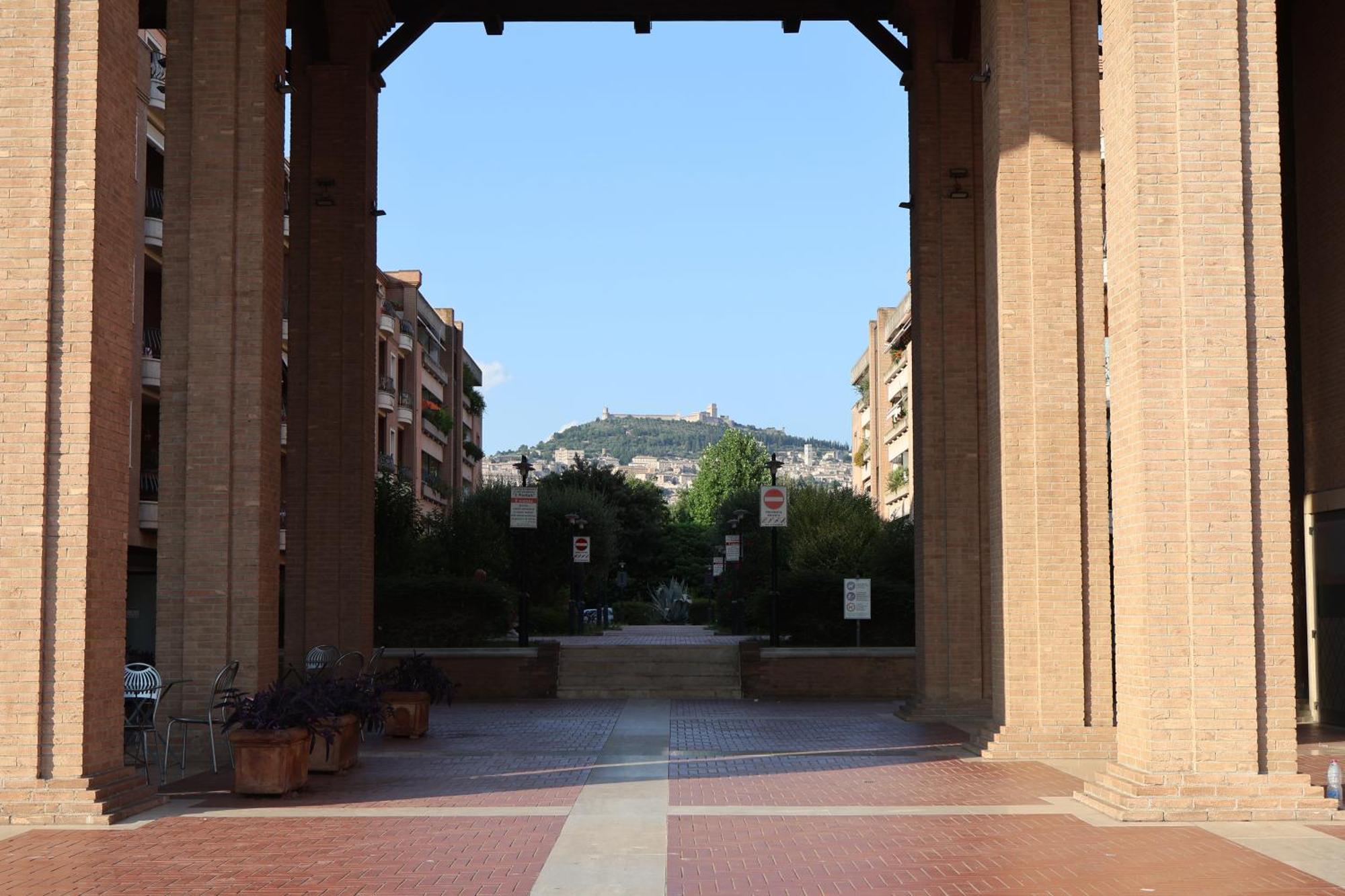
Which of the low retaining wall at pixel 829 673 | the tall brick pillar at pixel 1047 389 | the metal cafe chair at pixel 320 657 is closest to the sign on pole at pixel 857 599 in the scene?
the low retaining wall at pixel 829 673

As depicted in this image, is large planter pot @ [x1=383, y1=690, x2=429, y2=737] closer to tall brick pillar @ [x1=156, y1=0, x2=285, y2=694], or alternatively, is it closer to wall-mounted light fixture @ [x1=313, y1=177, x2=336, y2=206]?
tall brick pillar @ [x1=156, y1=0, x2=285, y2=694]

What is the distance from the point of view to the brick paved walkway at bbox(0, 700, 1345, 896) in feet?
28.7

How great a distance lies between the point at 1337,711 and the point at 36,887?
53.7 ft

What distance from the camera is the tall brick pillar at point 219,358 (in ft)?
49.8

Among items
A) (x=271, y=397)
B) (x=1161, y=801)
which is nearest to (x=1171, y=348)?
(x=1161, y=801)

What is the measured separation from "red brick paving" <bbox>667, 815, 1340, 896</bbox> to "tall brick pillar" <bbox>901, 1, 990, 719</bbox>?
29.3 feet

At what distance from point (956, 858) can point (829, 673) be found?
1570cm

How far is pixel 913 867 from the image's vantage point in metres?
9.16

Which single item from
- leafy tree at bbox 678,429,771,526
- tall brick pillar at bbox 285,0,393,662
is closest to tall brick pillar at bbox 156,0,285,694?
tall brick pillar at bbox 285,0,393,662

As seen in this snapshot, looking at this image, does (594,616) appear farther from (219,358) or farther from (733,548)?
(219,358)

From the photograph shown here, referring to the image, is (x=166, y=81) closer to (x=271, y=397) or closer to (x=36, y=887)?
(x=271, y=397)

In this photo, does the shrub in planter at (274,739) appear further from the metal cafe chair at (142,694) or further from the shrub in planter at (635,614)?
the shrub in planter at (635,614)

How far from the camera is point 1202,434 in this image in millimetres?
11273

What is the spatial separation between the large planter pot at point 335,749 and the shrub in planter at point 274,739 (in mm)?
543
